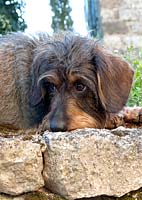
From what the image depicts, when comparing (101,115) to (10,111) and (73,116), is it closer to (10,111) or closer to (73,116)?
(73,116)

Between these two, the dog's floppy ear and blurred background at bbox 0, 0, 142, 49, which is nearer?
the dog's floppy ear

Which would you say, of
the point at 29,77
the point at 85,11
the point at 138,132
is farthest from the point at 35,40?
the point at 85,11

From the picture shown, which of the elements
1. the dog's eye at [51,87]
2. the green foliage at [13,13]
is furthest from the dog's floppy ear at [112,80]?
the green foliage at [13,13]

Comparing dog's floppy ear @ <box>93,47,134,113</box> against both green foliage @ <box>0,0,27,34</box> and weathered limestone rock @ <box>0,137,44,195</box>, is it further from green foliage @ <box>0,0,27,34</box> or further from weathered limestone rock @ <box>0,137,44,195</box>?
green foliage @ <box>0,0,27,34</box>

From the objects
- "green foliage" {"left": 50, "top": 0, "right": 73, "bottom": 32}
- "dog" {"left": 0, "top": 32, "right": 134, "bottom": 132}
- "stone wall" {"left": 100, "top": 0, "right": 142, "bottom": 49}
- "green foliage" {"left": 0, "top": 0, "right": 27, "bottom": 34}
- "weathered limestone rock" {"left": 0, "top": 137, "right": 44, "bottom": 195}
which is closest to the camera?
"weathered limestone rock" {"left": 0, "top": 137, "right": 44, "bottom": 195}

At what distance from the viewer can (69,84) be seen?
107 inches

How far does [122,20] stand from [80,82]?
195 inches

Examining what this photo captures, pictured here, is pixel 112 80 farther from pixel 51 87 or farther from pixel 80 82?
pixel 51 87

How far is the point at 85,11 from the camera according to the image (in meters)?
8.18

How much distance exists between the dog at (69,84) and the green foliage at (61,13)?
187 inches

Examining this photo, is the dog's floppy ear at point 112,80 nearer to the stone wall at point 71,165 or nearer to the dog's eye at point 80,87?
the dog's eye at point 80,87

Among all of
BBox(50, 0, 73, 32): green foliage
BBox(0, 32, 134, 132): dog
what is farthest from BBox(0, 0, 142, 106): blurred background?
BBox(0, 32, 134, 132): dog

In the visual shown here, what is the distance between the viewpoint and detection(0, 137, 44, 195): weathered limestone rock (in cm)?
174

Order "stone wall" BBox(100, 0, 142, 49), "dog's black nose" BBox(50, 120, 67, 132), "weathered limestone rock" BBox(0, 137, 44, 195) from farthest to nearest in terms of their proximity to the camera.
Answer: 1. "stone wall" BBox(100, 0, 142, 49)
2. "dog's black nose" BBox(50, 120, 67, 132)
3. "weathered limestone rock" BBox(0, 137, 44, 195)
